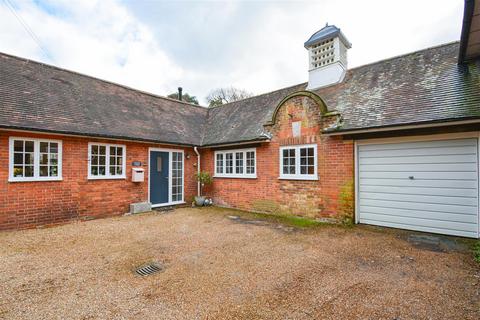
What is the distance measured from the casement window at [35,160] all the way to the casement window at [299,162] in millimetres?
7631

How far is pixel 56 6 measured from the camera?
25.8ft


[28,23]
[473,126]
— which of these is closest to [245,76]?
[28,23]

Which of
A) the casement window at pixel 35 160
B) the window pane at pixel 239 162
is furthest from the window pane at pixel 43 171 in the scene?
the window pane at pixel 239 162

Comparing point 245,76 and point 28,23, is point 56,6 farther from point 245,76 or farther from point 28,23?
point 245,76

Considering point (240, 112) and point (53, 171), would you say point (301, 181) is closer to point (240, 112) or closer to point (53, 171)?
point (240, 112)

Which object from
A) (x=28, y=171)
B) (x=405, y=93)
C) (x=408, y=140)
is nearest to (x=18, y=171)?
(x=28, y=171)

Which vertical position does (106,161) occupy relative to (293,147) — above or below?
below

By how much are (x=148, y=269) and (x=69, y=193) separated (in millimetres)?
5437

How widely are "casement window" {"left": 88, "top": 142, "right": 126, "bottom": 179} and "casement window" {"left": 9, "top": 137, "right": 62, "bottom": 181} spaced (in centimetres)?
94

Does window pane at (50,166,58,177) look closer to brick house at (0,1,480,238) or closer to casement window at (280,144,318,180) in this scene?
brick house at (0,1,480,238)

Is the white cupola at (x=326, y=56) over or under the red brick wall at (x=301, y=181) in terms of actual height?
over

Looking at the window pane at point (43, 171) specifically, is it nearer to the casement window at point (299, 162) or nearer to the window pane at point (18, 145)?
the window pane at point (18, 145)

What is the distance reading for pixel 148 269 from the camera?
4.10 meters

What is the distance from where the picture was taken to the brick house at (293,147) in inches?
233
